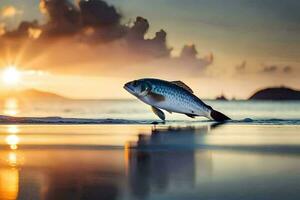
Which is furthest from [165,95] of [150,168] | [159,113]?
[150,168]

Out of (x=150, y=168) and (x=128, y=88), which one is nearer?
(x=150, y=168)

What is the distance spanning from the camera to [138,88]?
19.0 meters

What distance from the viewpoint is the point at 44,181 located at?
733 centimetres

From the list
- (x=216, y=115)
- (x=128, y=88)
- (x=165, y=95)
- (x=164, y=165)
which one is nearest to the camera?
(x=164, y=165)

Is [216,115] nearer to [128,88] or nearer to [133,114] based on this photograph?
[128,88]

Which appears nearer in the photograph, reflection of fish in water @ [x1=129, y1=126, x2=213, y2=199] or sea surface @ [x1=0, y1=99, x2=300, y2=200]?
sea surface @ [x1=0, y1=99, x2=300, y2=200]

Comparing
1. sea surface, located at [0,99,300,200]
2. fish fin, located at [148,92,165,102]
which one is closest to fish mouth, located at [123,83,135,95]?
fish fin, located at [148,92,165,102]

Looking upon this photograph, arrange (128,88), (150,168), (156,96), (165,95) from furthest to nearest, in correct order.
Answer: (165,95) < (156,96) < (128,88) < (150,168)

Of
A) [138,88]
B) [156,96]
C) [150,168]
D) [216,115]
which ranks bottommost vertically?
[150,168]

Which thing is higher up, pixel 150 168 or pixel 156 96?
pixel 156 96

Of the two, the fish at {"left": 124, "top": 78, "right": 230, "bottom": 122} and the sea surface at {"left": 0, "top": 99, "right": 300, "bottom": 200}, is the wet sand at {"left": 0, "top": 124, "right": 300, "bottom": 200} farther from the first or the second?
the fish at {"left": 124, "top": 78, "right": 230, "bottom": 122}

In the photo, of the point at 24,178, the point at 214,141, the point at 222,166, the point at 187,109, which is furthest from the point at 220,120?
the point at 24,178

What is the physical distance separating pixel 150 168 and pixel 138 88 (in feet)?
34.3

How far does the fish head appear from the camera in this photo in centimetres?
1895
